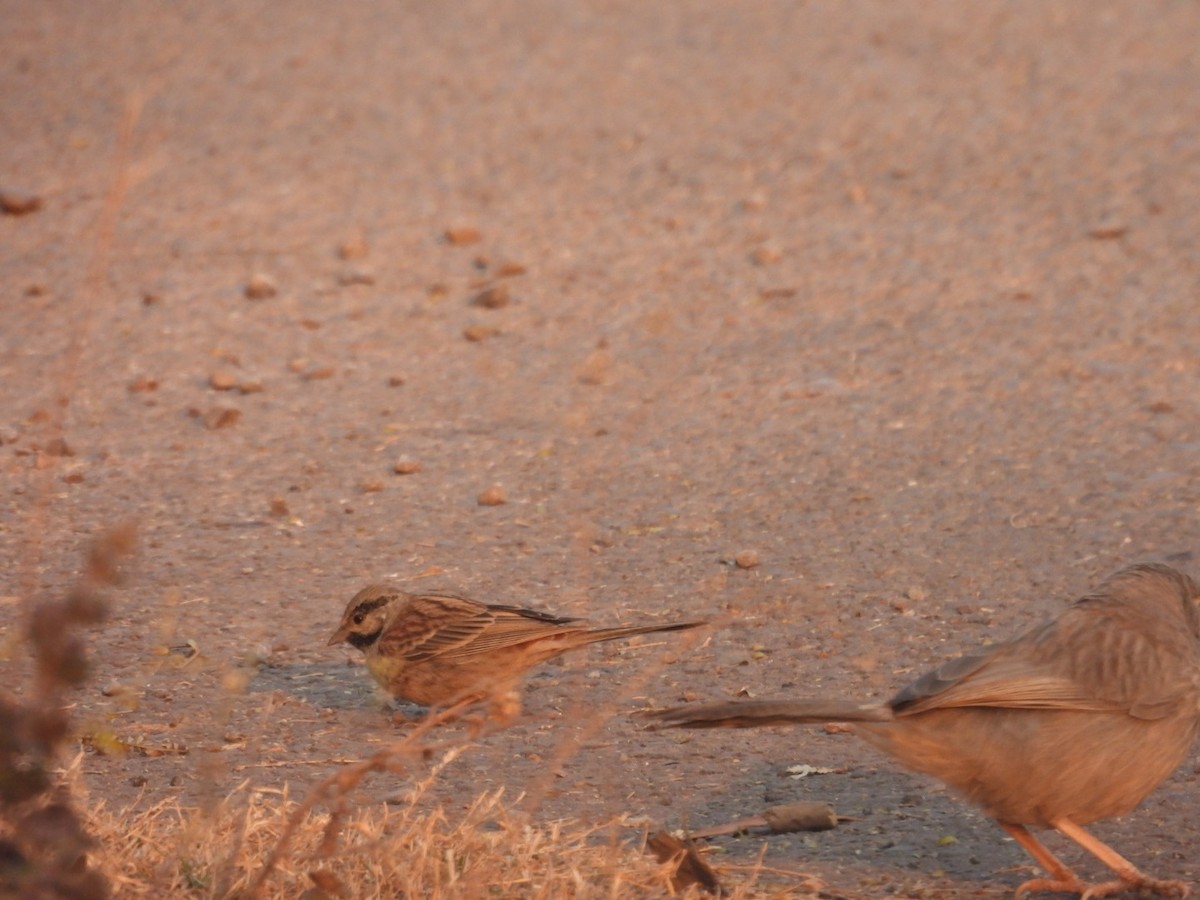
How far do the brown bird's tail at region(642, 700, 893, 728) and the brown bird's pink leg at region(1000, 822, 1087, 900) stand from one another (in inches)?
27.8

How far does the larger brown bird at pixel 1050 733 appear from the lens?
15.2ft

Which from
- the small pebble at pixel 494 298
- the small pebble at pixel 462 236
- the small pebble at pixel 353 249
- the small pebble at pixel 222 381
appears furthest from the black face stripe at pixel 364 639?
the small pebble at pixel 462 236

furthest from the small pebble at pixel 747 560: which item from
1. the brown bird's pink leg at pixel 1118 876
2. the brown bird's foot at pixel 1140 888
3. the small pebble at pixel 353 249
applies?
the small pebble at pixel 353 249

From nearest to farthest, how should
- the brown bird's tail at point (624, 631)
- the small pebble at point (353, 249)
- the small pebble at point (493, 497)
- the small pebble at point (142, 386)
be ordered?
the brown bird's tail at point (624, 631) → the small pebble at point (493, 497) → the small pebble at point (142, 386) → the small pebble at point (353, 249)

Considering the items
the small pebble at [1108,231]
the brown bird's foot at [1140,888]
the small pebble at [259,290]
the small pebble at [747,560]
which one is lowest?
the small pebble at [747,560]

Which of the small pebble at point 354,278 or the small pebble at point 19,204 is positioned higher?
the small pebble at point 19,204

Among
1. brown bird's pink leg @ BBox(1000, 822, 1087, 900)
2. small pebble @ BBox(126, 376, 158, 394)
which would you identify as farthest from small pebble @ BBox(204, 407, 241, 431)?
brown bird's pink leg @ BBox(1000, 822, 1087, 900)

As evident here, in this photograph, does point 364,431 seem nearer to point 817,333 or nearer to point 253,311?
point 253,311

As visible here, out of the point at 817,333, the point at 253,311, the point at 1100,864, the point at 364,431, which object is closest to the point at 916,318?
the point at 817,333

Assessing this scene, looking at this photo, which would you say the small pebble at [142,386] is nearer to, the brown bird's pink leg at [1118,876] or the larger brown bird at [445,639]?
the larger brown bird at [445,639]

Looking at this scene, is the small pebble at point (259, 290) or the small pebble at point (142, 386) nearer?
the small pebble at point (142, 386)

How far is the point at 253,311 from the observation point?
968 centimetres

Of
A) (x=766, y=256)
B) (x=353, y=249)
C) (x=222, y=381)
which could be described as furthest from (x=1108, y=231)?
(x=222, y=381)

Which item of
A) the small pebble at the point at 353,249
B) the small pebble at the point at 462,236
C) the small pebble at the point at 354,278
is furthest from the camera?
the small pebble at the point at 462,236
